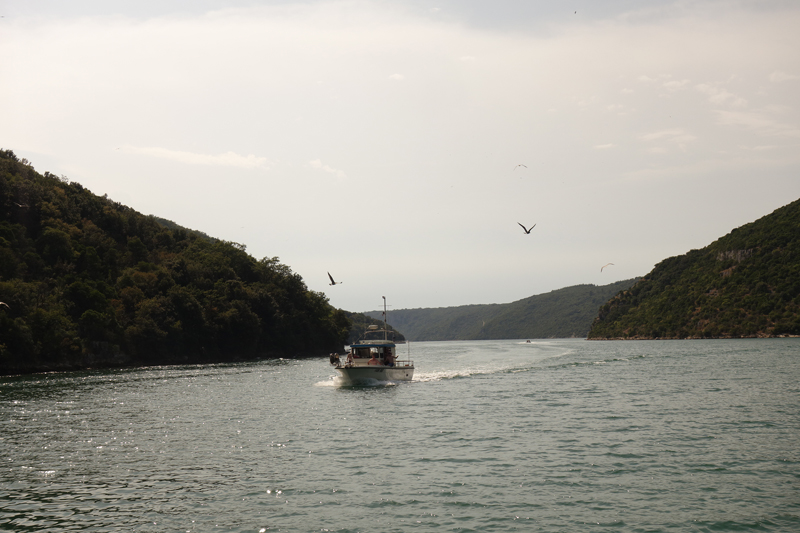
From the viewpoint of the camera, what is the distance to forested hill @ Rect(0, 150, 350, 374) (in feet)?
297

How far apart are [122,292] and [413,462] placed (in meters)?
110

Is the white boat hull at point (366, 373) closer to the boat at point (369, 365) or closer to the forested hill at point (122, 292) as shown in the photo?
the boat at point (369, 365)

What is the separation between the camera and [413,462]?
26531mm

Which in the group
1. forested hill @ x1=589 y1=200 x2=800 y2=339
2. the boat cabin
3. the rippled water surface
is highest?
forested hill @ x1=589 y1=200 x2=800 y2=339

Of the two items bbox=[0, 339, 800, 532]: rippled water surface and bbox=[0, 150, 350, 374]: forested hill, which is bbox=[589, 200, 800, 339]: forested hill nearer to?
bbox=[0, 150, 350, 374]: forested hill

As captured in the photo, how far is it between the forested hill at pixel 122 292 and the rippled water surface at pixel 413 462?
4371 cm

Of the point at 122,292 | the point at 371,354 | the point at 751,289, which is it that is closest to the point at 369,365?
the point at 371,354

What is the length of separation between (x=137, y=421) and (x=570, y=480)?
2976cm

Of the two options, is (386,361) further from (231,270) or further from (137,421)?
(231,270)

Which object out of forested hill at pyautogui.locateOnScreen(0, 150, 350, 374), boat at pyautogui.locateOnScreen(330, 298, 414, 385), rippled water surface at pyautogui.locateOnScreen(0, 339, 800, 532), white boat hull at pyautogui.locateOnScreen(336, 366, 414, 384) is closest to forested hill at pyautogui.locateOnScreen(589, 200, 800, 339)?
forested hill at pyautogui.locateOnScreen(0, 150, 350, 374)

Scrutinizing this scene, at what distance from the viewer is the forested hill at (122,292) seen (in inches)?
3563

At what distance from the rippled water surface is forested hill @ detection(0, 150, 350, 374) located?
43.7 meters

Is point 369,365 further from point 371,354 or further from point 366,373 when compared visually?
point 371,354

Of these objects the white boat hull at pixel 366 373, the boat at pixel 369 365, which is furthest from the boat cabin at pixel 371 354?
the white boat hull at pixel 366 373
